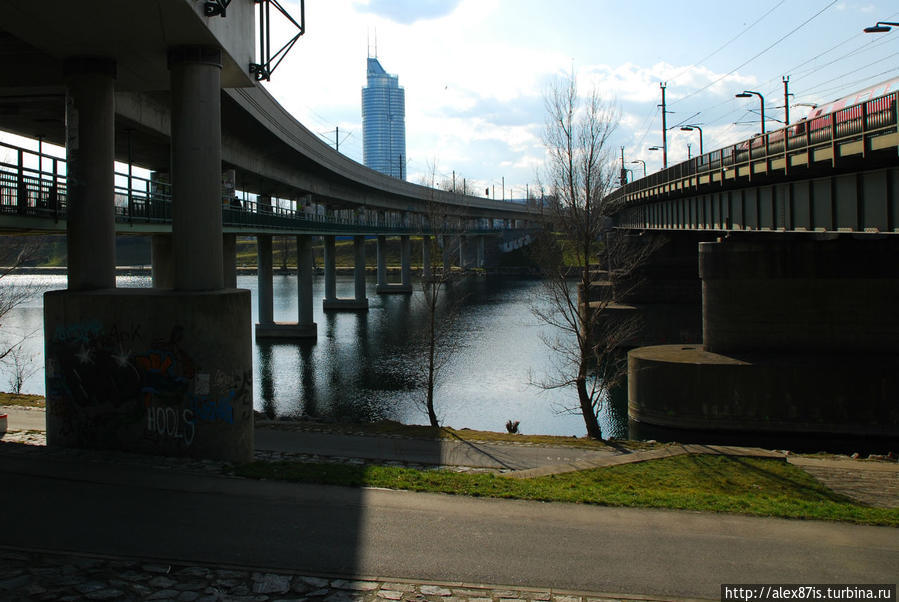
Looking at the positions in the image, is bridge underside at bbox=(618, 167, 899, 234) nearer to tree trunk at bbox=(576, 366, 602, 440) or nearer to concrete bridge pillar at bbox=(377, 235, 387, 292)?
tree trunk at bbox=(576, 366, 602, 440)

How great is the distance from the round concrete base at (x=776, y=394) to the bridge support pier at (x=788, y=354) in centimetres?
3

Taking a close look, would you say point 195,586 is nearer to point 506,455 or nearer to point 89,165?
point 89,165

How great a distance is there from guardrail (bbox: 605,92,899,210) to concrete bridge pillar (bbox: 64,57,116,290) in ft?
49.4

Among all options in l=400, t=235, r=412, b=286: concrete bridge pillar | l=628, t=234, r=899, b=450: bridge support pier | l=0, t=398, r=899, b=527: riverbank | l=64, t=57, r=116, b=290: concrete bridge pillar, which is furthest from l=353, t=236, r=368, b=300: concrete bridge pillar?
l=64, t=57, r=116, b=290: concrete bridge pillar

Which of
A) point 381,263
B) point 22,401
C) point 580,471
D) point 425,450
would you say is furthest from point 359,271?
point 580,471

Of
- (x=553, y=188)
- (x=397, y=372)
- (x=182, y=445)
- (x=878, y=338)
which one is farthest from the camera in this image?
(x=397, y=372)

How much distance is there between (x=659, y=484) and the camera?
13.1 meters

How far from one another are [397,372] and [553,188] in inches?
563

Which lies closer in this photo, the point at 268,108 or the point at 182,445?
the point at 182,445

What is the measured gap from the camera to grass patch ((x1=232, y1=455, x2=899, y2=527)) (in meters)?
10.3

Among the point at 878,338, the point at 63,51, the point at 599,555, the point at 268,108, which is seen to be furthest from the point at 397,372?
the point at 599,555

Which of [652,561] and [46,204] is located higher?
[46,204]

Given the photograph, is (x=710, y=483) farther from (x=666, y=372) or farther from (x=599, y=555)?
(x=666, y=372)

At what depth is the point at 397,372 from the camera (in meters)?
33.4
